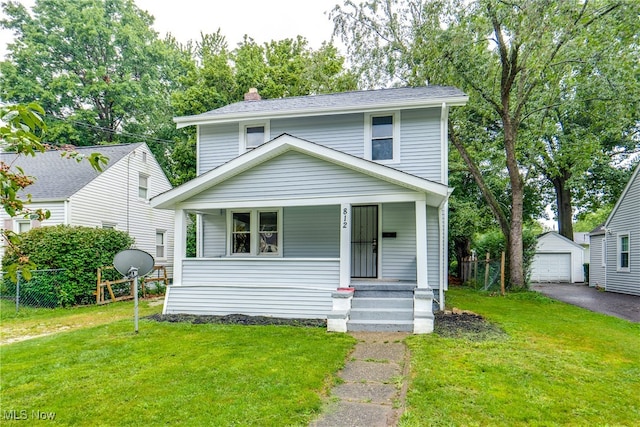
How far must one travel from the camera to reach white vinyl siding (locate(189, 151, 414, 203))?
8.02m

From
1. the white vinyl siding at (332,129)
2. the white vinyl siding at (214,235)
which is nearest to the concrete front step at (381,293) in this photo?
the white vinyl siding at (332,129)

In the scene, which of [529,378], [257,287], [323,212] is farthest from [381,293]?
[529,378]

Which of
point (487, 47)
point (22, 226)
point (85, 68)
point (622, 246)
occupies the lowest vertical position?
point (622, 246)

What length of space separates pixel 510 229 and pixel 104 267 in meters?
14.7

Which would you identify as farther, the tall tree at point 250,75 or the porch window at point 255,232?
the tall tree at point 250,75

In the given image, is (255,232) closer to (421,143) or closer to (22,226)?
(421,143)

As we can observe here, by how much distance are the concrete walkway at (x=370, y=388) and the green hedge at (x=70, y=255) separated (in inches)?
377

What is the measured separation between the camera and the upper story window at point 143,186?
55.8 ft

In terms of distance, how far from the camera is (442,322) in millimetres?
7688

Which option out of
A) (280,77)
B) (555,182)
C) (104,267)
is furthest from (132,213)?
(555,182)

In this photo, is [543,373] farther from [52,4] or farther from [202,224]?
[52,4]

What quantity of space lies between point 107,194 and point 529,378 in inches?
622

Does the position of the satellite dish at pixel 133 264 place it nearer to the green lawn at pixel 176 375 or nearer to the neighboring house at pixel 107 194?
the green lawn at pixel 176 375

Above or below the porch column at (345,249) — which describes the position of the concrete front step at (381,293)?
below
